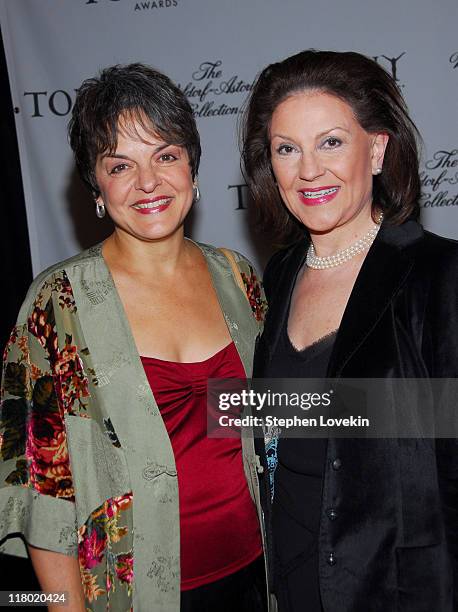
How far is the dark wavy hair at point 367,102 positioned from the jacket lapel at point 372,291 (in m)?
0.12

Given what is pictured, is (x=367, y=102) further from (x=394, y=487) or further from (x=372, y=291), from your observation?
(x=394, y=487)

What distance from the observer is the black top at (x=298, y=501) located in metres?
1.64

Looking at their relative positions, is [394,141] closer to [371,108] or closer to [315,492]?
[371,108]

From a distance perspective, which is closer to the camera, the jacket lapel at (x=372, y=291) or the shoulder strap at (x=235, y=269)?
the jacket lapel at (x=372, y=291)

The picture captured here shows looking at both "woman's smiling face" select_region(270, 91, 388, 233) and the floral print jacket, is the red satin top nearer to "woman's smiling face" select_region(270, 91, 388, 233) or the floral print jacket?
the floral print jacket

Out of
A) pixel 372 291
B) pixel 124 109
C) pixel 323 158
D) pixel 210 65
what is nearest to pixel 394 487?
pixel 372 291

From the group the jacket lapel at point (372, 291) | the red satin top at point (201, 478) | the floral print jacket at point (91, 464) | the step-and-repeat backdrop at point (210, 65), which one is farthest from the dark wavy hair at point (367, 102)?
the step-and-repeat backdrop at point (210, 65)

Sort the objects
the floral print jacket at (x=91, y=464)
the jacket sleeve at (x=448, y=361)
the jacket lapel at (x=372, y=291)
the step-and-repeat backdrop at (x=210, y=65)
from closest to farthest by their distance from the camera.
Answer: the jacket sleeve at (x=448, y=361)
the jacket lapel at (x=372, y=291)
the floral print jacket at (x=91, y=464)
the step-and-repeat backdrop at (x=210, y=65)

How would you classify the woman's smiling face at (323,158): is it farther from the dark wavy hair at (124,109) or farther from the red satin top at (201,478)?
the red satin top at (201,478)

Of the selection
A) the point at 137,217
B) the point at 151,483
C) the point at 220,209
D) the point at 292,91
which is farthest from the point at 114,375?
the point at 220,209

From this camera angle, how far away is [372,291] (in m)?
1.59

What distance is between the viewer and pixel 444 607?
5.09 ft

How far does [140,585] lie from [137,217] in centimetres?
92

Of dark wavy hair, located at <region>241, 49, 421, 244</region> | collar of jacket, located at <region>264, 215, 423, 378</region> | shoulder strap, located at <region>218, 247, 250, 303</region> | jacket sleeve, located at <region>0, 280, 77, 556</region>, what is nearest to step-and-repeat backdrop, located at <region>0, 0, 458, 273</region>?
shoulder strap, located at <region>218, 247, 250, 303</region>
